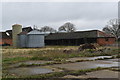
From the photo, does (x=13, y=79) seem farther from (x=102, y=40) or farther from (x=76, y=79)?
(x=102, y=40)

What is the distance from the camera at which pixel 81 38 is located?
1933 inches

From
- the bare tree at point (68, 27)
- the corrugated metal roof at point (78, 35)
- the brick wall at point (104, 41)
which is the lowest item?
the brick wall at point (104, 41)

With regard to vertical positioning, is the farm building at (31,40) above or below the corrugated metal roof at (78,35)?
below

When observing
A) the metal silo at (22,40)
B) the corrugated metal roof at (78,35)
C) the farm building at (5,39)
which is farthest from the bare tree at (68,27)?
the metal silo at (22,40)

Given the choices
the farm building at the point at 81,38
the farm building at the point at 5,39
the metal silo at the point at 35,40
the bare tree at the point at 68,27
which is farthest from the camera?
the bare tree at the point at 68,27

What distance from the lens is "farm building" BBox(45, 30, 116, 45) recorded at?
46.7 meters

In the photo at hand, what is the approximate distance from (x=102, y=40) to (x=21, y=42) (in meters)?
20.0

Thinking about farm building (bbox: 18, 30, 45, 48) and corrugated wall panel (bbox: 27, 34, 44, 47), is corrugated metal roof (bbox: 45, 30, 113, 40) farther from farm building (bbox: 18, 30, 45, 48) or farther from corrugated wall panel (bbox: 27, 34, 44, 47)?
corrugated wall panel (bbox: 27, 34, 44, 47)

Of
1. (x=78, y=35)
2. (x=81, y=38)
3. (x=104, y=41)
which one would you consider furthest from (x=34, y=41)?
(x=104, y=41)

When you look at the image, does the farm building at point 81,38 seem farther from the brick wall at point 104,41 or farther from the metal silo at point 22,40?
the metal silo at point 22,40

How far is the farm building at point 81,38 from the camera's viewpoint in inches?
1837

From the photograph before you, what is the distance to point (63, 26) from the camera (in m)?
91.8

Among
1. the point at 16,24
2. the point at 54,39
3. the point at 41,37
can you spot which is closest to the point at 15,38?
the point at 16,24

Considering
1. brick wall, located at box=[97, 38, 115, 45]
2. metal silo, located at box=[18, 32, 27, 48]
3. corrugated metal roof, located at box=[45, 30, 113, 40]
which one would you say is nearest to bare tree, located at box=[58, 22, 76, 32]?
corrugated metal roof, located at box=[45, 30, 113, 40]
